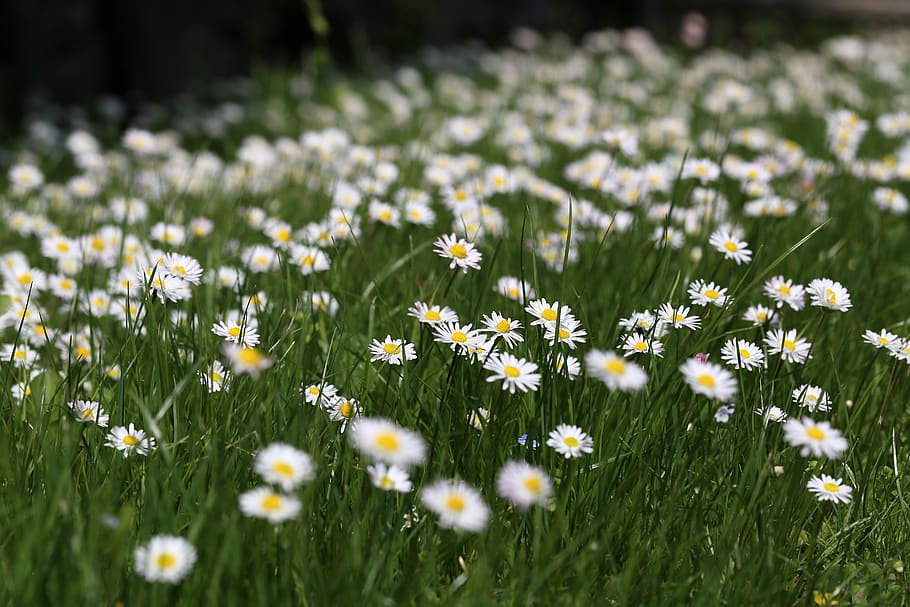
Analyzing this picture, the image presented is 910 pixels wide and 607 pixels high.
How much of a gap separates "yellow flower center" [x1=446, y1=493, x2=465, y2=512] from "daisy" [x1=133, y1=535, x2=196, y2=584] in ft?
1.14

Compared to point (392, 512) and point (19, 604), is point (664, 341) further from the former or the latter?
point (19, 604)

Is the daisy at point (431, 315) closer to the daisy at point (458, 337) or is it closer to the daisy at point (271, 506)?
the daisy at point (458, 337)

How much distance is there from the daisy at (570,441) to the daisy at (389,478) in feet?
0.82

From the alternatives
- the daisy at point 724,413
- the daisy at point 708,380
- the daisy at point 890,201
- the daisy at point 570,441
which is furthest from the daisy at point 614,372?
the daisy at point 890,201

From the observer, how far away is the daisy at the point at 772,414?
1.76m

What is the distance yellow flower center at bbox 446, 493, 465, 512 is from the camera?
4.07 ft

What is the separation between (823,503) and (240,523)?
1077mm

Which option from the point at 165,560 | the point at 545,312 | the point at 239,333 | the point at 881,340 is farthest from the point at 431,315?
the point at 881,340

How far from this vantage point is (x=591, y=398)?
183cm

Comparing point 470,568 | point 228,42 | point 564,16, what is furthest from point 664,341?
point 564,16

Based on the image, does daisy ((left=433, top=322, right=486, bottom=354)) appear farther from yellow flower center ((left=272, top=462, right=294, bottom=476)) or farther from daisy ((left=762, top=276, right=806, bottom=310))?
daisy ((left=762, top=276, right=806, bottom=310))

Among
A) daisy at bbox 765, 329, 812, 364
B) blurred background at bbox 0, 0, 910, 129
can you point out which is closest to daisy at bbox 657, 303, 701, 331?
daisy at bbox 765, 329, 812, 364

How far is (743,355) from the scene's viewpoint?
1.86 m

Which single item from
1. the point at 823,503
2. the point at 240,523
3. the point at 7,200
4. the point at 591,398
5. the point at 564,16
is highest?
the point at 564,16
